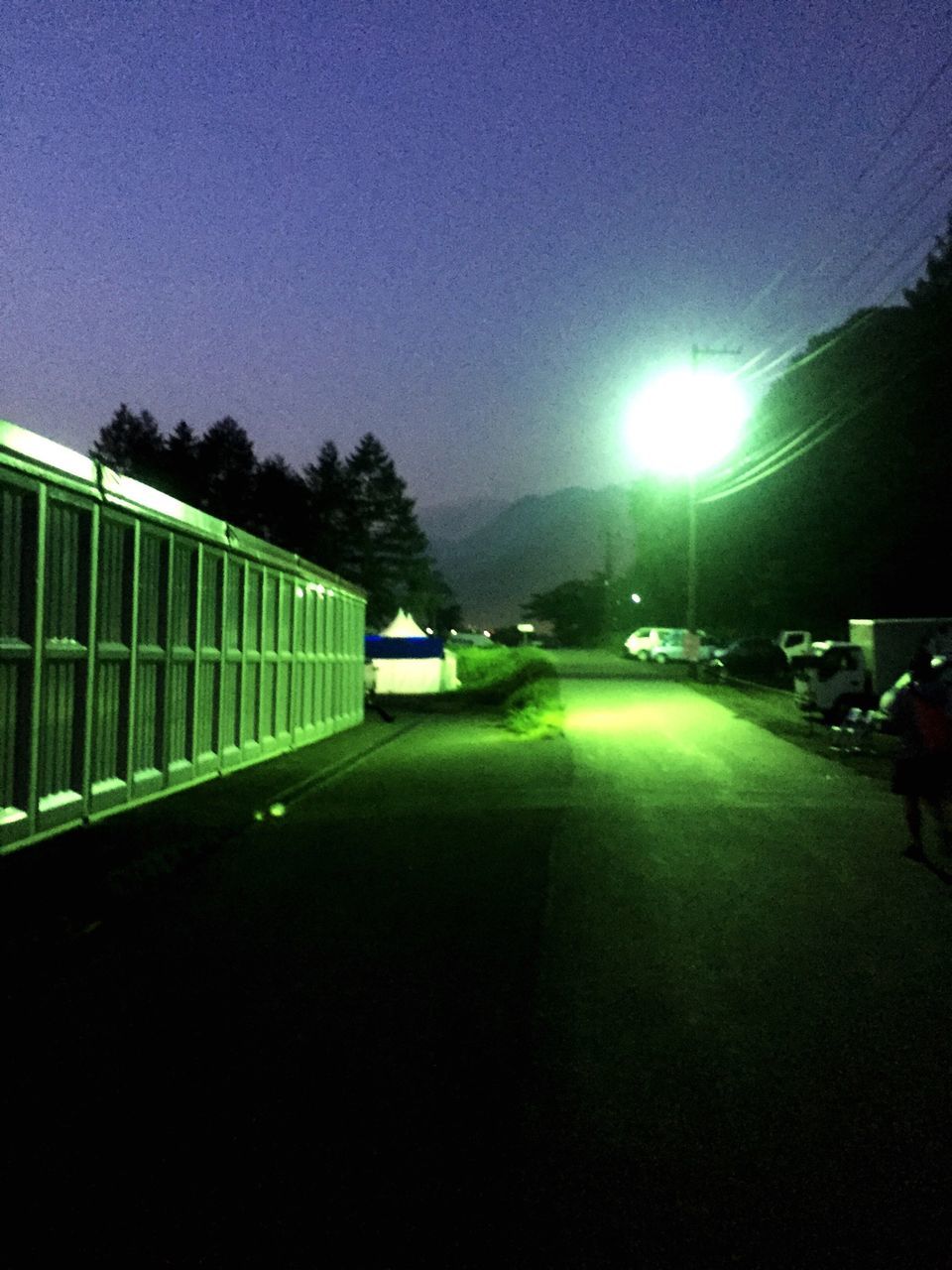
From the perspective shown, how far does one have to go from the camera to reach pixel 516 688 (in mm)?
42281

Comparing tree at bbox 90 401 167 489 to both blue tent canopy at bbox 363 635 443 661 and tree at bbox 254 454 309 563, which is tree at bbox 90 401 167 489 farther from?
blue tent canopy at bbox 363 635 443 661

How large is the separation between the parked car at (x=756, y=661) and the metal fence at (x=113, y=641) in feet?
109

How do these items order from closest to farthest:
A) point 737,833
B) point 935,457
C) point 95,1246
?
point 95,1246, point 737,833, point 935,457

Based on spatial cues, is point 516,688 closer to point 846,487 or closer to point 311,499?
point 846,487

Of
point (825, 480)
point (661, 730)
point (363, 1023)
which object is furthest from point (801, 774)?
point (825, 480)

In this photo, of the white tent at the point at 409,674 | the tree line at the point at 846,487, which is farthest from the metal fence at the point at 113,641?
the tree line at the point at 846,487

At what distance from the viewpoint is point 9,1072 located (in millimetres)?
5840

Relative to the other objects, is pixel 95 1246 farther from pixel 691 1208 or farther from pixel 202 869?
pixel 202 869

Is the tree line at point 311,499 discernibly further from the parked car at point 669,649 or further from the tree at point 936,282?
the tree at point 936,282

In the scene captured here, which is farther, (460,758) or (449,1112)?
(460,758)

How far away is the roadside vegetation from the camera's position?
94.7ft

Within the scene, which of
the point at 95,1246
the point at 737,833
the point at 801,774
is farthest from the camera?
the point at 801,774

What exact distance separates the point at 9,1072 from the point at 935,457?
45.4 metres

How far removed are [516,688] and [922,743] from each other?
102 ft
